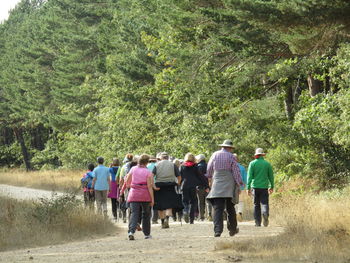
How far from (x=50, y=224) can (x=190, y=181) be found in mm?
3752

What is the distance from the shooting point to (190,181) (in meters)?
19.3

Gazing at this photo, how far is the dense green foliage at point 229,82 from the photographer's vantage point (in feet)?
66.7

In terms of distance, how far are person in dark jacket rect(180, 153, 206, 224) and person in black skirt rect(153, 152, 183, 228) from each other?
98cm

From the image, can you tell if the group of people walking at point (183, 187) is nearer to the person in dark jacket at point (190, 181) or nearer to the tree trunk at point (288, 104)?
the person in dark jacket at point (190, 181)

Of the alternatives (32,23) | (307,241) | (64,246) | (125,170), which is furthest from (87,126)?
A: (307,241)

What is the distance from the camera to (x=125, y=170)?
19453 mm

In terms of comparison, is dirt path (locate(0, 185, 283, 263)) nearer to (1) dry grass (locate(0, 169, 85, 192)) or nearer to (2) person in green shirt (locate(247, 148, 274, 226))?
(2) person in green shirt (locate(247, 148, 274, 226))

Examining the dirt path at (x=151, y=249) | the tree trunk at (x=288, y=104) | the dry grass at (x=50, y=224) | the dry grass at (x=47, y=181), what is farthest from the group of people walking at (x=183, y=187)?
the dry grass at (x=47, y=181)

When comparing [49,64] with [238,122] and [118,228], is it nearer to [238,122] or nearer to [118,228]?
[238,122]

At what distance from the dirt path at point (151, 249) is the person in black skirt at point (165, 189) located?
88cm

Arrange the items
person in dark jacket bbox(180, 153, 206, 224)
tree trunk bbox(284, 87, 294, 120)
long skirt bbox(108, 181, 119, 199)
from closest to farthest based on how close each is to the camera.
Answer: person in dark jacket bbox(180, 153, 206, 224), long skirt bbox(108, 181, 119, 199), tree trunk bbox(284, 87, 294, 120)

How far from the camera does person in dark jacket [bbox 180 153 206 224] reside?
19.2 metres

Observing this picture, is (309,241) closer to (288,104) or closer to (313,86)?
(313,86)

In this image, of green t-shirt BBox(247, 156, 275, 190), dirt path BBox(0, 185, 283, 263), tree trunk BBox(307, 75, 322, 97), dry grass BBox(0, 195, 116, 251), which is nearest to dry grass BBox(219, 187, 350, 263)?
dirt path BBox(0, 185, 283, 263)
